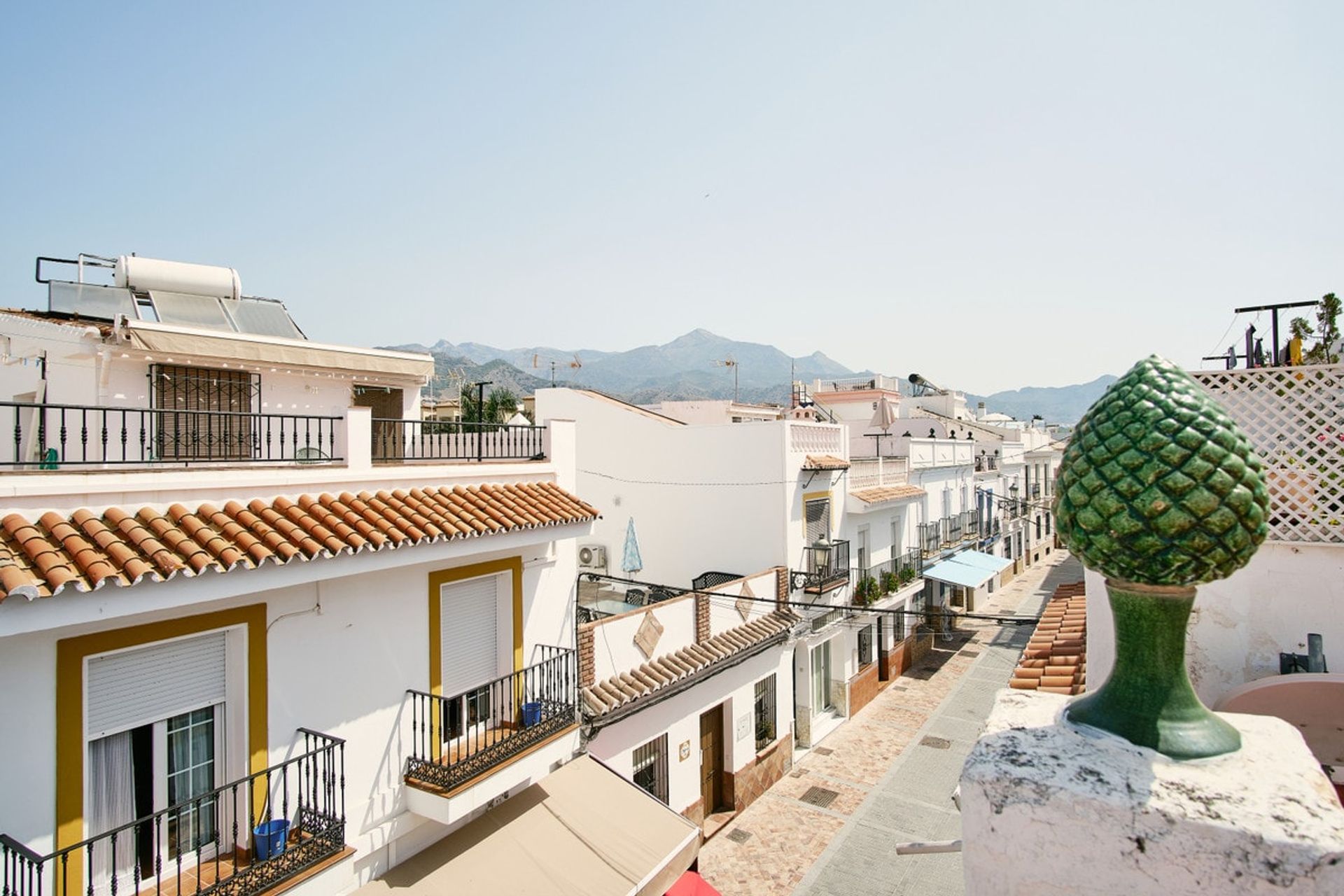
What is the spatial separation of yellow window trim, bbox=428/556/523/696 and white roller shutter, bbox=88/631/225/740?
2441mm

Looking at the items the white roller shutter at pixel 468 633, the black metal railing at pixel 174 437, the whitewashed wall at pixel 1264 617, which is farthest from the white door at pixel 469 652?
the whitewashed wall at pixel 1264 617

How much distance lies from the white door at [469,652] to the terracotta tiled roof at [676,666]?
1.82 m

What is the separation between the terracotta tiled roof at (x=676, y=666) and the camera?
1149cm

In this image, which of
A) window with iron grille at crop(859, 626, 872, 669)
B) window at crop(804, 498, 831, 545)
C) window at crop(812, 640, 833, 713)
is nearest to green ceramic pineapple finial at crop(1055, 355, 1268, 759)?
window at crop(804, 498, 831, 545)

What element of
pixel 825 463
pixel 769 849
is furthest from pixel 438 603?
pixel 825 463

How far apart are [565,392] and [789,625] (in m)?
9.28

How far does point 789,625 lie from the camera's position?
55.9 ft

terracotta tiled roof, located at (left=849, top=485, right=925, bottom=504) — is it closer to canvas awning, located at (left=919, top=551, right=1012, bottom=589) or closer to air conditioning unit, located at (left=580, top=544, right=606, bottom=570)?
canvas awning, located at (left=919, top=551, right=1012, bottom=589)

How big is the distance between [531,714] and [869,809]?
30.3ft

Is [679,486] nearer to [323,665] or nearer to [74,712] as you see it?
[323,665]

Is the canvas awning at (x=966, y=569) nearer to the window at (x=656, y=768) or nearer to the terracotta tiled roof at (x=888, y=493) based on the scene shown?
the terracotta tiled roof at (x=888, y=493)

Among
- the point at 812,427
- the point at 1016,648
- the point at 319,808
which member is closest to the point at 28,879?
Result: the point at 319,808

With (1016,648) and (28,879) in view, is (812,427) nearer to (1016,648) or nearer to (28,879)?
(1016,648)

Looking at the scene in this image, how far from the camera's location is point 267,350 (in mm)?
10867
